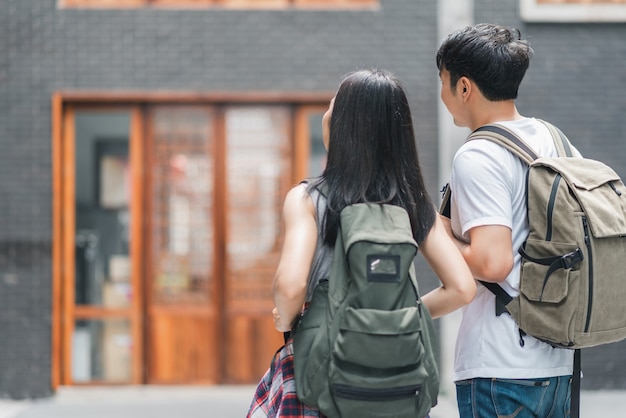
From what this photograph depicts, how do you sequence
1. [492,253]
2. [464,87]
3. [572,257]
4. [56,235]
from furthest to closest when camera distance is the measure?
[56,235] → [464,87] → [492,253] → [572,257]

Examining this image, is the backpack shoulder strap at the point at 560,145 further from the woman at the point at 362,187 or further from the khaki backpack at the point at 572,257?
the woman at the point at 362,187

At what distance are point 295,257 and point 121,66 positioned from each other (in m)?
5.84

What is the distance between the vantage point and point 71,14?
752cm

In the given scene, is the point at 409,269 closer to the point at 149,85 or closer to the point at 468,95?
the point at 468,95

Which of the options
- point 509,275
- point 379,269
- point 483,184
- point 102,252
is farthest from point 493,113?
point 102,252

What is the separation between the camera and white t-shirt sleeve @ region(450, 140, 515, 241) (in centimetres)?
228

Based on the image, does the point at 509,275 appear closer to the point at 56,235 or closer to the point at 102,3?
the point at 56,235

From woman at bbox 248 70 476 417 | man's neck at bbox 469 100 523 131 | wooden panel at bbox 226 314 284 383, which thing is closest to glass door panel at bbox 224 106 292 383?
wooden panel at bbox 226 314 284 383

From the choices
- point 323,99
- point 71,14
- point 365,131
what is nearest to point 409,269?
point 365,131

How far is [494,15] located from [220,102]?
266cm

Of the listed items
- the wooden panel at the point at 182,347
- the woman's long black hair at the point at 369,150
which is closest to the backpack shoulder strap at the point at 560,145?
the woman's long black hair at the point at 369,150

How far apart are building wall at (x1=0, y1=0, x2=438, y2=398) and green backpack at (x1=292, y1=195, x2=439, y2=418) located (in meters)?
5.60

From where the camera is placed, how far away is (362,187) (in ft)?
7.25

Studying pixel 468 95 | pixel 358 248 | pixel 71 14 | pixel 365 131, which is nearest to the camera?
pixel 358 248
